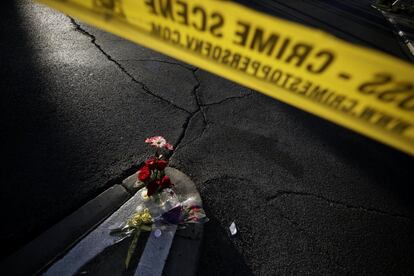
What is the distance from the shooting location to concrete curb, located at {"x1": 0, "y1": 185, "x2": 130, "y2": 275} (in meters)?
2.37

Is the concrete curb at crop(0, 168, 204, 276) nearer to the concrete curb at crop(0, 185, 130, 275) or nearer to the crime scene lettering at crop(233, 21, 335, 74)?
the concrete curb at crop(0, 185, 130, 275)

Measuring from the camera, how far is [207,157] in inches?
144

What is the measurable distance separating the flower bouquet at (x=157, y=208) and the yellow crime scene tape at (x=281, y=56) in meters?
1.55

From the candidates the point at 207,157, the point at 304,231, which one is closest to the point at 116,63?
the point at 207,157

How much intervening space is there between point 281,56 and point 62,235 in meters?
2.58

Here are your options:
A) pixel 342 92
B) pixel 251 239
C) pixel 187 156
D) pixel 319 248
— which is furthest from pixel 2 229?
pixel 319 248

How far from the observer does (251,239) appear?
9.77 feet

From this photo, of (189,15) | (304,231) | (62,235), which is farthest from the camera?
(304,231)

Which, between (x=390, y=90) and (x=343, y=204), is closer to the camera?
(x=390, y=90)

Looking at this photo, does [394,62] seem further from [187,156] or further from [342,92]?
[187,156]

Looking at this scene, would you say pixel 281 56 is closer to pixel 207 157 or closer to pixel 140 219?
pixel 140 219

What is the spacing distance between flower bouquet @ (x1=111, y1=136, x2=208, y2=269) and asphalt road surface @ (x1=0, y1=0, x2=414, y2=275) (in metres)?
0.27

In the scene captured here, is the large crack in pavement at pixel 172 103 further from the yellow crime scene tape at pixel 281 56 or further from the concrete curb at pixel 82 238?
the yellow crime scene tape at pixel 281 56

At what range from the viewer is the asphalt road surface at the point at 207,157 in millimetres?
2926
